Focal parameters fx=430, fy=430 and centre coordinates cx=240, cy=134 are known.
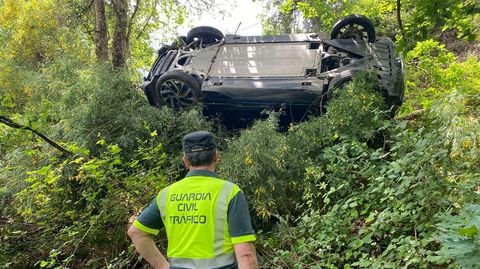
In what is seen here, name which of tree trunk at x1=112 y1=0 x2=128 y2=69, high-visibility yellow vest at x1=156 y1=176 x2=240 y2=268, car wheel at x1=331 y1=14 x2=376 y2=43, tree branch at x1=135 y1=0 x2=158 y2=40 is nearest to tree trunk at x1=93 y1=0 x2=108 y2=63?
tree trunk at x1=112 y1=0 x2=128 y2=69

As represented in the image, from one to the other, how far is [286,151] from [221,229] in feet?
9.28

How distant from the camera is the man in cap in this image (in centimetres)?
206

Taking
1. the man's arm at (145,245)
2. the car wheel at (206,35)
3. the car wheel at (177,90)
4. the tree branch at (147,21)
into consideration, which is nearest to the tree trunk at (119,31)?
the car wheel at (206,35)

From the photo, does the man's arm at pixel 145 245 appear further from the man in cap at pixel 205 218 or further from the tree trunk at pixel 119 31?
the tree trunk at pixel 119 31

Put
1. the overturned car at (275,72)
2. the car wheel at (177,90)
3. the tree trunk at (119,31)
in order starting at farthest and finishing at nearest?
1. the tree trunk at (119,31)
2. the car wheel at (177,90)
3. the overturned car at (275,72)

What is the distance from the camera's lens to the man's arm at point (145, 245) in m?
2.34

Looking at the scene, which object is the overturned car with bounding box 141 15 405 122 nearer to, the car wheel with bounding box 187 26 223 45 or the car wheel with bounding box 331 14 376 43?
the car wheel with bounding box 331 14 376 43

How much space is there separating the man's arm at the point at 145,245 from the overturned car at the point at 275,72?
3.71 m

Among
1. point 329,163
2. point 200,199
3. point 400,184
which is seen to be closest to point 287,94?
point 329,163

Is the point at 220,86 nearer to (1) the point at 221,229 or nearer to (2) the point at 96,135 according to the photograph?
(2) the point at 96,135

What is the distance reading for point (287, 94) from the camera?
19.4ft

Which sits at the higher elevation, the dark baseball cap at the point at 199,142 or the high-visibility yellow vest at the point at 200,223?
the dark baseball cap at the point at 199,142

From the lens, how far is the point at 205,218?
2104 mm

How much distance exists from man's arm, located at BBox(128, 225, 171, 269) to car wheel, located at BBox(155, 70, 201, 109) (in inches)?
154
